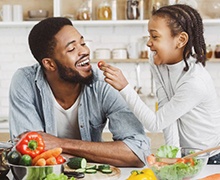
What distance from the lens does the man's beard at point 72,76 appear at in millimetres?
2656

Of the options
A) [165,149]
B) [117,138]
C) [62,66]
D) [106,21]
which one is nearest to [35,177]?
[165,149]

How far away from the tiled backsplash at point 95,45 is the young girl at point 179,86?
2061 mm

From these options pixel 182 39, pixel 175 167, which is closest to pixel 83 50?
pixel 182 39

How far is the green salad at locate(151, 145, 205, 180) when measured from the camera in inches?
74.7

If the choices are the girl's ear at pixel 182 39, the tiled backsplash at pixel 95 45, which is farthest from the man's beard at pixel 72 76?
the tiled backsplash at pixel 95 45

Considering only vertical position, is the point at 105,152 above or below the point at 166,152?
below

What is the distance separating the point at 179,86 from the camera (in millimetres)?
2580

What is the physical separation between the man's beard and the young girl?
0.45ft

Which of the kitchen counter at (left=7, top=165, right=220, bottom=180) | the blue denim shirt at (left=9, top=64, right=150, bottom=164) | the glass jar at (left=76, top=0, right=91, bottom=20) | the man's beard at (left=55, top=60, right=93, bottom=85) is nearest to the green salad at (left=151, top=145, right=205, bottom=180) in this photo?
the kitchen counter at (left=7, top=165, right=220, bottom=180)

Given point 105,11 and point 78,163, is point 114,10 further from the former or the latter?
point 78,163

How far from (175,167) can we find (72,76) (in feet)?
3.15

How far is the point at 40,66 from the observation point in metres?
2.85

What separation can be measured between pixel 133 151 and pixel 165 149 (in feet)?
1.68

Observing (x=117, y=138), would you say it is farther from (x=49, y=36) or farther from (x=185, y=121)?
(x=49, y=36)
